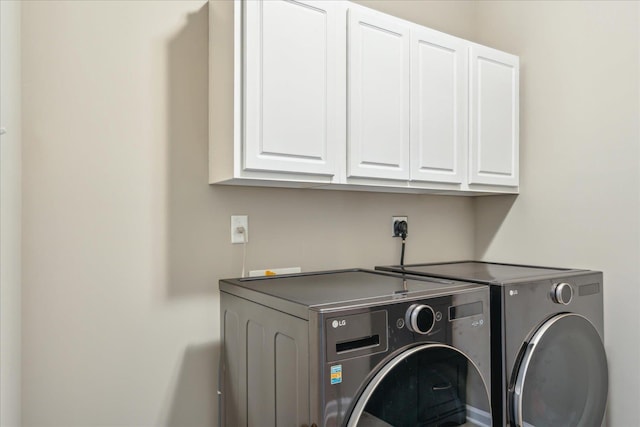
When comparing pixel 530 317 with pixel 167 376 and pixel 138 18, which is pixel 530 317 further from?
pixel 138 18

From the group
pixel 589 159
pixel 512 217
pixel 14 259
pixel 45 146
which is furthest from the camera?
pixel 512 217

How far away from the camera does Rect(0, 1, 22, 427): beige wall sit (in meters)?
1.07

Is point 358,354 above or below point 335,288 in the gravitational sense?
below

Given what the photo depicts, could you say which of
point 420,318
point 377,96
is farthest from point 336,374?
point 377,96

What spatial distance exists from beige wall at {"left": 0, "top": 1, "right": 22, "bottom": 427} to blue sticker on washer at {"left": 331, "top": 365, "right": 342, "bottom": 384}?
0.80 metres

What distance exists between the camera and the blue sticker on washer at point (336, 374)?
1.04 metres

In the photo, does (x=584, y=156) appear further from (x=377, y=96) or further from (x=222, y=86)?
(x=222, y=86)

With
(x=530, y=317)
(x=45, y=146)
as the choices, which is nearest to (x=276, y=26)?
(x=45, y=146)

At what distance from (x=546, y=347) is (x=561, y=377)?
0.48 ft

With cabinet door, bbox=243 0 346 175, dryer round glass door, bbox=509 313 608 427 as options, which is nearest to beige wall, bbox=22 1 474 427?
cabinet door, bbox=243 0 346 175

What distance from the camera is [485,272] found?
1.80 meters

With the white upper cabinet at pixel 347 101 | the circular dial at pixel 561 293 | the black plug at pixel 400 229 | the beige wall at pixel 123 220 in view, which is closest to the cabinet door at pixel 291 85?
the white upper cabinet at pixel 347 101

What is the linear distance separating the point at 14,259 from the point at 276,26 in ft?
3.47

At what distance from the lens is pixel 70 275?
1.40 meters
